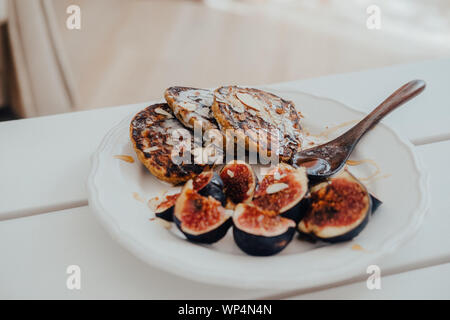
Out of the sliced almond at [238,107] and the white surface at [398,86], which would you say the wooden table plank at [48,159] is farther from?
the white surface at [398,86]

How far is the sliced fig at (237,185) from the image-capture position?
1033 mm

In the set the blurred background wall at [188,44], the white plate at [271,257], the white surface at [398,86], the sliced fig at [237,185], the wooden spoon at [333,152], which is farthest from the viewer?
the blurred background wall at [188,44]

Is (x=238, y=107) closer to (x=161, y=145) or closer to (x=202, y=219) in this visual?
(x=161, y=145)

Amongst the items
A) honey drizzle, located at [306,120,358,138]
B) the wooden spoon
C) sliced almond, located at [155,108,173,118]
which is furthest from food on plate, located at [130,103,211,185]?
honey drizzle, located at [306,120,358,138]

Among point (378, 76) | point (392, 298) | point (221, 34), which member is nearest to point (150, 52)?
point (221, 34)

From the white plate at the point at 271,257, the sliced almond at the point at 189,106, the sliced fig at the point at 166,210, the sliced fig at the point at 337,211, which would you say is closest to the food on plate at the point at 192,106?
the sliced almond at the point at 189,106

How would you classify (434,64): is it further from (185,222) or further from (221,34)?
(221,34)

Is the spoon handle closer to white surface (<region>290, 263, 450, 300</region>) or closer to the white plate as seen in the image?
the white plate

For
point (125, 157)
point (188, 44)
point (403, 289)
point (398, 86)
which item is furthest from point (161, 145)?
point (188, 44)

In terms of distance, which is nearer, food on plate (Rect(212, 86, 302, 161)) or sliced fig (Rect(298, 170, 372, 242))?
sliced fig (Rect(298, 170, 372, 242))

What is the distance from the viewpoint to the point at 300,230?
930mm

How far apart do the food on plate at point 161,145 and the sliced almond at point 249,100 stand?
0.19 m

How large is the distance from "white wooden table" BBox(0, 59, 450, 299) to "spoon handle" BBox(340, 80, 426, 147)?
7 cm

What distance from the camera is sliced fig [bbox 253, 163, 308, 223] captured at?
3.04ft
